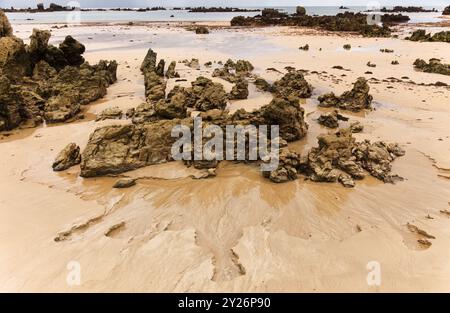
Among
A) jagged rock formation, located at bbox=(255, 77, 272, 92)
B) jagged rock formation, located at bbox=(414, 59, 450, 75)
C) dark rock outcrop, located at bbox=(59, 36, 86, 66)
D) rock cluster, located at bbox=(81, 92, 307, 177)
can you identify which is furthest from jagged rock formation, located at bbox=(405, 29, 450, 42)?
dark rock outcrop, located at bbox=(59, 36, 86, 66)

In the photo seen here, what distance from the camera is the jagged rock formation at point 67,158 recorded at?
Result: 919 cm

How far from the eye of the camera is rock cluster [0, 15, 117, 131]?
1225cm

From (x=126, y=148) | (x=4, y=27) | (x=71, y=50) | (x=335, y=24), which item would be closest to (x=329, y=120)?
(x=126, y=148)

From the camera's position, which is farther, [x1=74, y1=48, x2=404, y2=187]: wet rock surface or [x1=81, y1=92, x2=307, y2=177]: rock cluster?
[x1=81, y1=92, x2=307, y2=177]: rock cluster

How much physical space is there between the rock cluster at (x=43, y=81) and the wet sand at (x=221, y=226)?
3.98 ft

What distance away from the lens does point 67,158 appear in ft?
30.8

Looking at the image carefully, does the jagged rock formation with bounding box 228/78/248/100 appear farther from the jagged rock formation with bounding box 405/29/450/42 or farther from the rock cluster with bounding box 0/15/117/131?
the jagged rock formation with bounding box 405/29/450/42

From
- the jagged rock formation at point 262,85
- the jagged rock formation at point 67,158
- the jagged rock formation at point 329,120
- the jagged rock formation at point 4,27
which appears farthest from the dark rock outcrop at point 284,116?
the jagged rock formation at point 4,27
